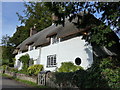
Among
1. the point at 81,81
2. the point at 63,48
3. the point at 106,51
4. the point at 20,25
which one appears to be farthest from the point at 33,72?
the point at 20,25

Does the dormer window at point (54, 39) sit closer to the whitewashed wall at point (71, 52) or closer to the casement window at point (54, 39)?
the casement window at point (54, 39)

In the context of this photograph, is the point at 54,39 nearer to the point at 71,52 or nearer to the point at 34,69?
the point at 34,69

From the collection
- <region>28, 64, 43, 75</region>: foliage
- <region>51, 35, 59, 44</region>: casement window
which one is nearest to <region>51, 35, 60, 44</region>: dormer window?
<region>51, 35, 59, 44</region>: casement window

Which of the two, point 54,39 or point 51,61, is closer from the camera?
point 51,61

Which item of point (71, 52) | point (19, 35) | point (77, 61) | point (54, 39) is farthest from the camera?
point (19, 35)

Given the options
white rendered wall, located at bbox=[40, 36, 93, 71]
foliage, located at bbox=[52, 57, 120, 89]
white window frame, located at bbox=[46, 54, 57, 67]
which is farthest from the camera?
white window frame, located at bbox=[46, 54, 57, 67]

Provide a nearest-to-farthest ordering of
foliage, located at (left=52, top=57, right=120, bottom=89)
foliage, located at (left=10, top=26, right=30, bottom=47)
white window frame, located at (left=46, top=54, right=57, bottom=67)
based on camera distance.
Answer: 1. foliage, located at (left=52, top=57, right=120, bottom=89)
2. white window frame, located at (left=46, top=54, right=57, bottom=67)
3. foliage, located at (left=10, top=26, right=30, bottom=47)

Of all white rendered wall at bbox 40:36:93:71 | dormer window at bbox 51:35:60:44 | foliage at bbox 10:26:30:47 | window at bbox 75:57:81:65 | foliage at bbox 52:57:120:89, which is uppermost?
foliage at bbox 10:26:30:47

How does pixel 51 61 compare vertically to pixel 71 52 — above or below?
below

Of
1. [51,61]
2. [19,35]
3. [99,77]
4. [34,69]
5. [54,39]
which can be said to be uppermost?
[19,35]

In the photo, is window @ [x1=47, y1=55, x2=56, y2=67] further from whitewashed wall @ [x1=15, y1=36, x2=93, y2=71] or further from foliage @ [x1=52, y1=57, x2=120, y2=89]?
foliage @ [x1=52, y1=57, x2=120, y2=89]

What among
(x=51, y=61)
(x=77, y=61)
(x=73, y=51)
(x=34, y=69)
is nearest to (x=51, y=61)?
(x=51, y=61)

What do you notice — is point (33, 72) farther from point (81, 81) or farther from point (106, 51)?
point (81, 81)

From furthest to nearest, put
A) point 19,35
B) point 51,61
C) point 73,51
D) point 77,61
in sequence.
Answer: point 19,35
point 51,61
point 73,51
point 77,61
